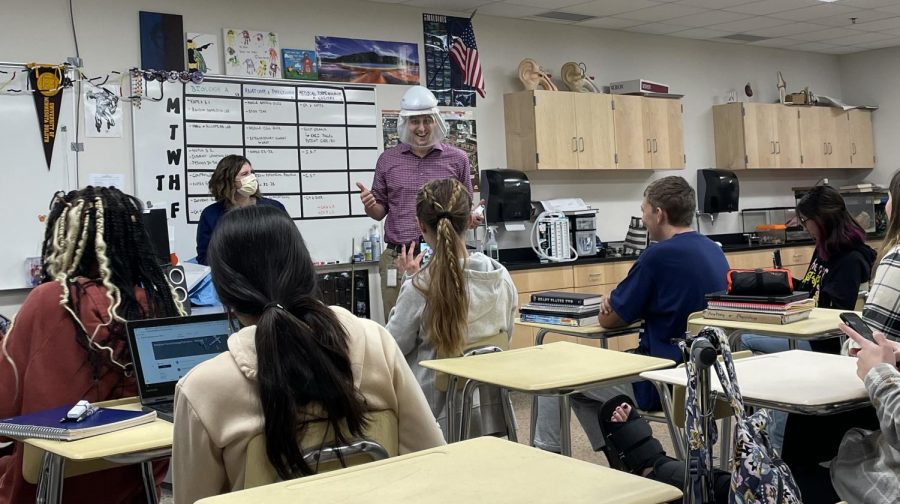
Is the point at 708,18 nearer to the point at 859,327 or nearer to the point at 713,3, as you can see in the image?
the point at 713,3

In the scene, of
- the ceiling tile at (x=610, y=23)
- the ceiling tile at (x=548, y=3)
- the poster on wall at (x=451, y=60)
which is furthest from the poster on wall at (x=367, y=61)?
the ceiling tile at (x=610, y=23)

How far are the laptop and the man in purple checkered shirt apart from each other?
99.8 inches

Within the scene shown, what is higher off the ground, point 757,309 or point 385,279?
point 385,279

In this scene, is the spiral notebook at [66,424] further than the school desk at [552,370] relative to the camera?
No

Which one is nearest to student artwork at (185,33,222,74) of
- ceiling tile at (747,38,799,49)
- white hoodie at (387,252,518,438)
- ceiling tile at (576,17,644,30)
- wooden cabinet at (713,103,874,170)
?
white hoodie at (387,252,518,438)

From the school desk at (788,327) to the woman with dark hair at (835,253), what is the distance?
64 cm

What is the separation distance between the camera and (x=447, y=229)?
124 inches

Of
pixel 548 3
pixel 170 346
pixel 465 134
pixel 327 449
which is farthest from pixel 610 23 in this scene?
pixel 327 449

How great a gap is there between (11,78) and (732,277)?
3931mm

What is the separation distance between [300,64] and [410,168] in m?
1.50

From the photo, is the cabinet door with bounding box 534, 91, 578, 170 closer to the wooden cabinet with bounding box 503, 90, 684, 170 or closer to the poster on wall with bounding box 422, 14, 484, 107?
the wooden cabinet with bounding box 503, 90, 684, 170

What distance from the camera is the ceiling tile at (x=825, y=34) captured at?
8.38 m

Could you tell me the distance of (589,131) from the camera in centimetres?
711

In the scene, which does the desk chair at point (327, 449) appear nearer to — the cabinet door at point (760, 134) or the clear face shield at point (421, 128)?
the clear face shield at point (421, 128)
